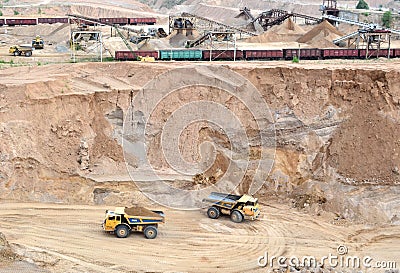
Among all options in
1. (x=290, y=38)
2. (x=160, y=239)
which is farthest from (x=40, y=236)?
(x=290, y=38)

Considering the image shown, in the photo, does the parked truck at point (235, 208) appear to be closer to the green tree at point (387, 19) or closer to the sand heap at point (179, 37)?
the sand heap at point (179, 37)

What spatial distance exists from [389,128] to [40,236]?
62.8 feet

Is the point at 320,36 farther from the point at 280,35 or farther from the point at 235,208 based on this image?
the point at 235,208

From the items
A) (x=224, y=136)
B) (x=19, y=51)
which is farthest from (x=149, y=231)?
(x=19, y=51)

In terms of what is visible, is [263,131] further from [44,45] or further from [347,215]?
[44,45]

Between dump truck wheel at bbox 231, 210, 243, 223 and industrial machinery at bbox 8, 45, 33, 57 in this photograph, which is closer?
dump truck wheel at bbox 231, 210, 243, 223

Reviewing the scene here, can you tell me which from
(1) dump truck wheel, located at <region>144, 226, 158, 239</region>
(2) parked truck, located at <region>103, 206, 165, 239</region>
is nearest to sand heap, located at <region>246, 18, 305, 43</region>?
(2) parked truck, located at <region>103, 206, 165, 239</region>

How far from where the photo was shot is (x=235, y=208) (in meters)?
30.0

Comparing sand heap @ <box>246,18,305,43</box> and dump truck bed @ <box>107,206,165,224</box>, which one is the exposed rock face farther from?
sand heap @ <box>246,18,305,43</box>

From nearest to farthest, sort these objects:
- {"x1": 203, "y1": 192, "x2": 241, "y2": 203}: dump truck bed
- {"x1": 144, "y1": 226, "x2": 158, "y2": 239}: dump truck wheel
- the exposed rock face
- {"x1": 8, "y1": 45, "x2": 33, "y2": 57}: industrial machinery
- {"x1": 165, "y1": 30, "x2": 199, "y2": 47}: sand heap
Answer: {"x1": 144, "y1": 226, "x2": 158, "y2": 239}: dump truck wheel < {"x1": 203, "y1": 192, "x2": 241, "y2": 203}: dump truck bed < the exposed rock face < {"x1": 8, "y1": 45, "x2": 33, "y2": 57}: industrial machinery < {"x1": 165, "y1": 30, "x2": 199, "y2": 47}: sand heap

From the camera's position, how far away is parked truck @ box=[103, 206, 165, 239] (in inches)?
1070

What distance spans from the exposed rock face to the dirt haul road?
5.73 ft

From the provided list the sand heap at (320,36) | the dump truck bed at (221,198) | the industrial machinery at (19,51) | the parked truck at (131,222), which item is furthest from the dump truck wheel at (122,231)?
the sand heap at (320,36)

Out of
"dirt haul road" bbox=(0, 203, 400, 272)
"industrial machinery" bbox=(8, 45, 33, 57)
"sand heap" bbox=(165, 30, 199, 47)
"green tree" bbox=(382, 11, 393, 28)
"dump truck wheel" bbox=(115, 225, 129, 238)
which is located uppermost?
"green tree" bbox=(382, 11, 393, 28)
